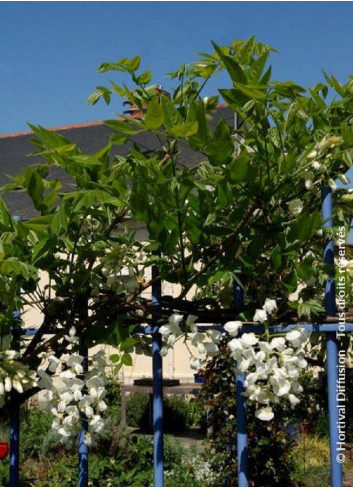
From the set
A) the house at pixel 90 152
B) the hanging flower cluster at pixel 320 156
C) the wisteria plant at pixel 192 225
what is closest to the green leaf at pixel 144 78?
the wisteria plant at pixel 192 225

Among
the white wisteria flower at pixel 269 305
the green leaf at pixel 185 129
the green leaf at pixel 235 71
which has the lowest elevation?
the white wisteria flower at pixel 269 305

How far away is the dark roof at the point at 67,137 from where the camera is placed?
1453 cm

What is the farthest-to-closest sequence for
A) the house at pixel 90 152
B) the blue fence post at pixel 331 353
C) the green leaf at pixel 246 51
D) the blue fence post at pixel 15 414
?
the house at pixel 90 152 < the blue fence post at pixel 15 414 < the blue fence post at pixel 331 353 < the green leaf at pixel 246 51

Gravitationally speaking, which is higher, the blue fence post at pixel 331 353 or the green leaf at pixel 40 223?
the green leaf at pixel 40 223

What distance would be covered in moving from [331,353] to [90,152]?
14713mm

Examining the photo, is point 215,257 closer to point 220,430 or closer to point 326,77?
point 326,77

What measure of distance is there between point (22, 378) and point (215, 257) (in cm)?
62

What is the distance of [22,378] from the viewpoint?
192 cm

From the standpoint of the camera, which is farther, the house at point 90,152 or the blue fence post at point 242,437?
the house at point 90,152

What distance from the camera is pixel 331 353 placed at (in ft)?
5.99

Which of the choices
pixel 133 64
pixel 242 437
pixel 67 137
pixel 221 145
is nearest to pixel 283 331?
pixel 242 437

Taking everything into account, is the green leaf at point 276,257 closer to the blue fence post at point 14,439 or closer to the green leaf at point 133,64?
the green leaf at point 133,64

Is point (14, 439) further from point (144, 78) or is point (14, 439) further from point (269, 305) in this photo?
point (144, 78)

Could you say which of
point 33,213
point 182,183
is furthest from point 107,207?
point 33,213
